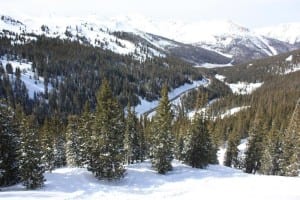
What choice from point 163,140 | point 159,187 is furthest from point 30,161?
point 163,140

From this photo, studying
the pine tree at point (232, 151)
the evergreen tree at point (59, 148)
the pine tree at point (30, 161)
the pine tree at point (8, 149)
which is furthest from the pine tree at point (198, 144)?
the pine tree at point (232, 151)

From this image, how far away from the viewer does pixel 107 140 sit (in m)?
37.9

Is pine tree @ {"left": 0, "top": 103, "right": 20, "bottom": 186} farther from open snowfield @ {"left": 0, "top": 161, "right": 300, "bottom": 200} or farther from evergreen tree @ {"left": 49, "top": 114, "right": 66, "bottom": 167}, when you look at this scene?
evergreen tree @ {"left": 49, "top": 114, "right": 66, "bottom": 167}

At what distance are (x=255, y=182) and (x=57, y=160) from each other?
40.4 metres

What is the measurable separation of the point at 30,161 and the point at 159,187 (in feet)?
44.9

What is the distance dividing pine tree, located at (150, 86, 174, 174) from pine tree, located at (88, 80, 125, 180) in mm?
4958

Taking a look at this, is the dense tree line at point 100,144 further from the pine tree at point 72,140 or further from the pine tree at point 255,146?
the pine tree at point 255,146

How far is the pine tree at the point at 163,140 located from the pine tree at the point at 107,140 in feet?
16.3

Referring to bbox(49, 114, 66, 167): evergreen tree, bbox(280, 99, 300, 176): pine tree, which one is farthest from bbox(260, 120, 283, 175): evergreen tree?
bbox(49, 114, 66, 167): evergreen tree

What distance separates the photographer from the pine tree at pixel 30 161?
107 feet

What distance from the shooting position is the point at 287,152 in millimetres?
59250

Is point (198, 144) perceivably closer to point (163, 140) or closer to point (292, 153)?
point (163, 140)

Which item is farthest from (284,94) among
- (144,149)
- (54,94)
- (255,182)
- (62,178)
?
→ (62,178)

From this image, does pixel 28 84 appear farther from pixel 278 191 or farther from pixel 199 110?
pixel 278 191
